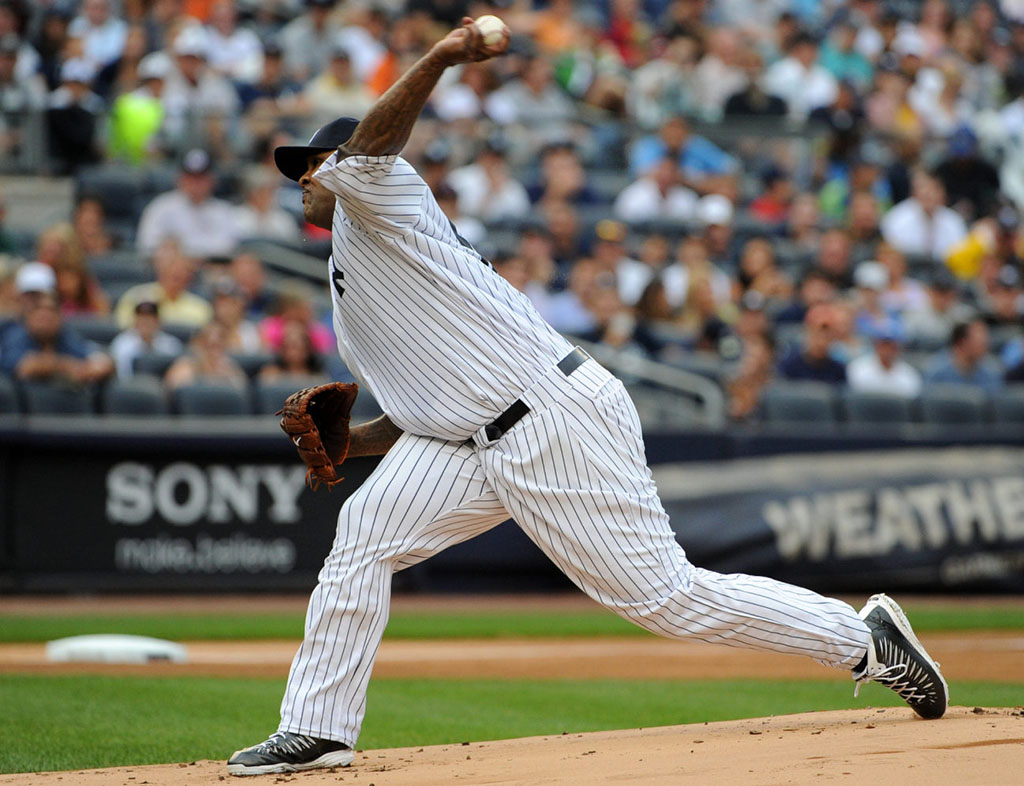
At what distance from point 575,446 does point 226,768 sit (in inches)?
52.8

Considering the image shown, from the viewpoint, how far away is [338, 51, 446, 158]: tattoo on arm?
3.74 metres

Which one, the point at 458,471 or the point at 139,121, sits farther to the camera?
the point at 139,121

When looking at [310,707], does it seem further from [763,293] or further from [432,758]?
[763,293]

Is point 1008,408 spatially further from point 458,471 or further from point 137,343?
point 458,471

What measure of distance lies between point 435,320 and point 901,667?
5.58ft

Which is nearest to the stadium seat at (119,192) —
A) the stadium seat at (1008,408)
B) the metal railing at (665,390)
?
the metal railing at (665,390)

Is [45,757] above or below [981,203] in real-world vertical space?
below

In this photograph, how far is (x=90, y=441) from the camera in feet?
30.3

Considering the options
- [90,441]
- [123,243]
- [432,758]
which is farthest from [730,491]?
[432,758]

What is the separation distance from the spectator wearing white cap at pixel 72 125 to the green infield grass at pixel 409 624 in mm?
4494

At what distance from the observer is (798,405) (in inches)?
411

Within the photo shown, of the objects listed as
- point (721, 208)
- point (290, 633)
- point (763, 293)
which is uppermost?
point (721, 208)

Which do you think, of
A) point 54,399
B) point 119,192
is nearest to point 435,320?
point 54,399

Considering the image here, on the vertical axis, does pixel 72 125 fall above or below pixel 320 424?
above
